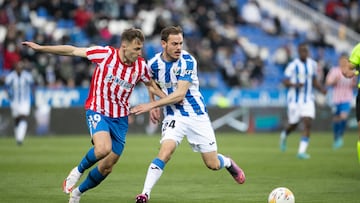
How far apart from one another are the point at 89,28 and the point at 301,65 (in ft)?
39.4

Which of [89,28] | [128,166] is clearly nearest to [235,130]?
[89,28]

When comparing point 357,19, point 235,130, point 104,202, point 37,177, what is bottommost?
point 235,130

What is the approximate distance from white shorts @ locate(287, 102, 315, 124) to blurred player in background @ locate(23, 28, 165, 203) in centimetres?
928

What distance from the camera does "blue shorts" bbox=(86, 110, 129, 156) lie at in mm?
9617

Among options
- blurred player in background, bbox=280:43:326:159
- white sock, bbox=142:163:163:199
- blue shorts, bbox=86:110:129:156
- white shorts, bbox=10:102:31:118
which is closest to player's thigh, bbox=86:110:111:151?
blue shorts, bbox=86:110:129:156

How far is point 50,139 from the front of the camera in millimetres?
25125

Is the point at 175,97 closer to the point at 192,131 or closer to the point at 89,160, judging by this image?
the point at 192,131

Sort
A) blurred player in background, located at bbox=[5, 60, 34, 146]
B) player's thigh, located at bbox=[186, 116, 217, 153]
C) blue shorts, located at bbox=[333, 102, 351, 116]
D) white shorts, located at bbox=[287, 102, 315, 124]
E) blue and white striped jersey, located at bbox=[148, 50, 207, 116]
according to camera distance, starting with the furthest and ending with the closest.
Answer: blurred player in background, located at bbox=[5, 60, 34, 146], blue shorts, located at bbox=[333, 102, 351, 116], white shorts, located at bbox=[287, 102, 315, 124], player's thigh, located at bbox=[186, 116, 217, 153], blue and white striped jersey, located at bbox=[148, 50, 207, 116]

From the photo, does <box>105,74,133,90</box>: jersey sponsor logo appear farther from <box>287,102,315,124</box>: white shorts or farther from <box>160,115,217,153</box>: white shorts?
<box>287,102,315,124</box>: white shorts

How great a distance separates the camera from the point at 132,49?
967 centimetres

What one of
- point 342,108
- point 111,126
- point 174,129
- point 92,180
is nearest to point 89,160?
point 92,180

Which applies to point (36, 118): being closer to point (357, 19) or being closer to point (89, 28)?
point (89, 28)

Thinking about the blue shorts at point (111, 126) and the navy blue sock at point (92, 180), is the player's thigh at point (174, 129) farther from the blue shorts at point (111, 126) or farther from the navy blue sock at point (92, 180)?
the navy blue sock at point (92, 180)

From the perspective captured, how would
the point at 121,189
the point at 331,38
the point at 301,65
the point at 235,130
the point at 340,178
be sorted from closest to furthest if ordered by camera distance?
the point at 121,189 → the point at 340,178 → the point at 301,65 → the point at 235,130 → the point at 331,38
